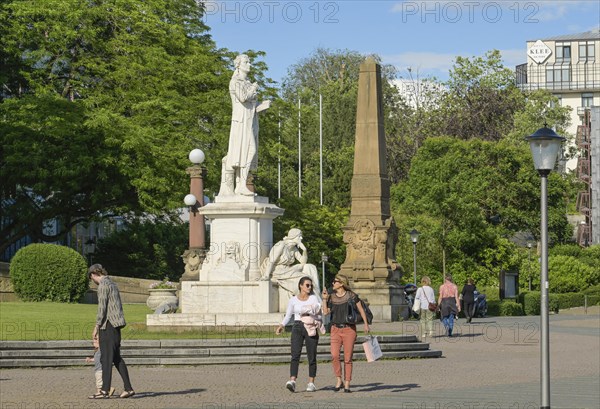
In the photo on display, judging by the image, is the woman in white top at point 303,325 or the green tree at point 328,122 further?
the green tree at point 328,122

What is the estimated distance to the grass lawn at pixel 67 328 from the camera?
2533 centimetres

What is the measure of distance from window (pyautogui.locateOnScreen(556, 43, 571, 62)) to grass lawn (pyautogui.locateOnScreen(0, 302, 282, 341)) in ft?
378

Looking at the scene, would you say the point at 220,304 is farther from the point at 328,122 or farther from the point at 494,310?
the point at 328,122

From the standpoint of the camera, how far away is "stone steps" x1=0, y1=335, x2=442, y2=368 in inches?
898

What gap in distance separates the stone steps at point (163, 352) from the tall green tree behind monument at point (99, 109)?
2404 cm

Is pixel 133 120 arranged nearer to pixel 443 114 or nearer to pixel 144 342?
pixel 144 342

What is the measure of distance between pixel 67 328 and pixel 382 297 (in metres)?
15.2

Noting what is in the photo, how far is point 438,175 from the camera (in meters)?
71.7

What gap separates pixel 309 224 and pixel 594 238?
45.0 m

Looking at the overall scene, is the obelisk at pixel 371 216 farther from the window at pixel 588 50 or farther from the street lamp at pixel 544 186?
the window at pixel 588 50

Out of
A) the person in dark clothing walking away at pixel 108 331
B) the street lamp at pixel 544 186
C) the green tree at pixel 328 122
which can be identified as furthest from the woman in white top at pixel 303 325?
the green tree at pixel 328 122

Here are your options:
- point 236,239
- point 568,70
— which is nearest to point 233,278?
point 236,239

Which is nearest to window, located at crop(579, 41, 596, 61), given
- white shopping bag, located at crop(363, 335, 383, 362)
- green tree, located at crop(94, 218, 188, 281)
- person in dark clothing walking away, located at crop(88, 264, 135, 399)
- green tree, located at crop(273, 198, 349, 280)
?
green tree, located at crop(273, 198, 349, 280)

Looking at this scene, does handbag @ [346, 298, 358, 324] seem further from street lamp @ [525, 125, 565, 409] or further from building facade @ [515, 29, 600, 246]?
building facade @ [515, 29, 600, 246]
